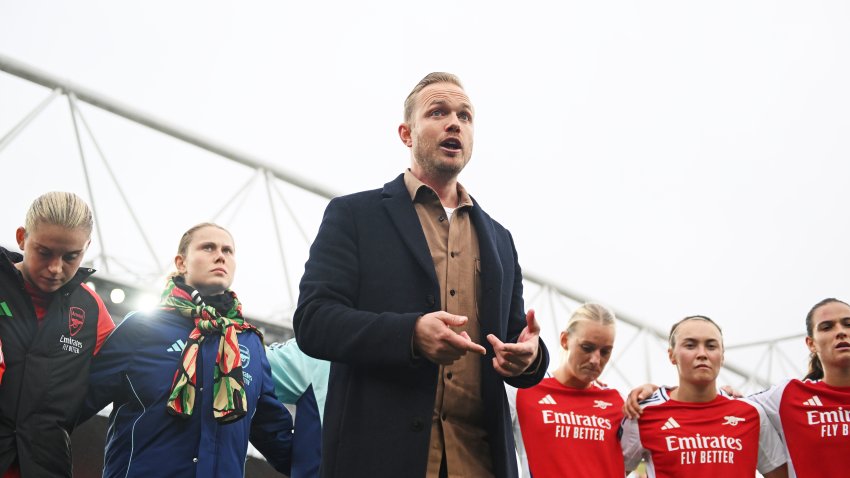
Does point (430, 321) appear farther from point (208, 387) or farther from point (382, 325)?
point (208, 387)

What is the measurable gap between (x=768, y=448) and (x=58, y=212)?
3.34 meters

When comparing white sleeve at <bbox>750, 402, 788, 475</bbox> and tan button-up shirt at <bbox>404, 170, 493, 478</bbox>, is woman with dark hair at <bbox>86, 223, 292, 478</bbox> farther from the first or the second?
white sleeve at <bbox>750, 402, 788, 475</bbox>

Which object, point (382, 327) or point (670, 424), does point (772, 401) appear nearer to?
point (670, 424)

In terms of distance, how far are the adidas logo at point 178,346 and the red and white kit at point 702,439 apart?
2.19 meters

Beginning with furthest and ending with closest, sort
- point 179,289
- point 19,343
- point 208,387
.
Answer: point 179,289
point 208,387
point 19,343

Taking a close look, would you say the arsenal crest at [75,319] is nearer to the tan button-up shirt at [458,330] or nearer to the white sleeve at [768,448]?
the tan button-up shirt at [458,330]

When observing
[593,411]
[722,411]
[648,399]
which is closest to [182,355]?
[593,411]

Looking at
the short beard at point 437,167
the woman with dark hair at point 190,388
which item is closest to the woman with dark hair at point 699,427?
the woman with dark hair at point 190,388

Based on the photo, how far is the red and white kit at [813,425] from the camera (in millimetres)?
3707

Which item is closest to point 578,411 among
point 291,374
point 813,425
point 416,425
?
point 813,425

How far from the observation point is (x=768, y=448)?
→ 12.8 ft

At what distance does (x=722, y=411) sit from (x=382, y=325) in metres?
2.67

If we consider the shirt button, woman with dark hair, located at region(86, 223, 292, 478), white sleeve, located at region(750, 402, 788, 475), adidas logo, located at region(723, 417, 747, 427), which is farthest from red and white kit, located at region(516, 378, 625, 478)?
the shirt button

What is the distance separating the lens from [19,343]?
2951 millimetres
